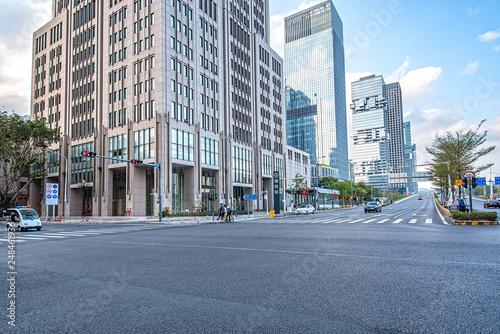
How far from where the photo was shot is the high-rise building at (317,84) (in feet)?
510

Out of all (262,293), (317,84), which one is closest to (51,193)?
(262,293)

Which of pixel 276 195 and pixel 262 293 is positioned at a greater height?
pixel 276 195

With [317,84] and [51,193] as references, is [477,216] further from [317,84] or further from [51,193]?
[317,84]

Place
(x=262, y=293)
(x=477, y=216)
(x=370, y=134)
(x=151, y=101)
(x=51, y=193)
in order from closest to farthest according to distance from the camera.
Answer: (x=262, y=293), (x=477, y=216), (x=51, y=193), (x=151, y=101), (x=370, y=134)

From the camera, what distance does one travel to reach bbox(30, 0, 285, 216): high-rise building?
45.4 meters

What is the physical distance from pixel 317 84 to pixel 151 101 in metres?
129

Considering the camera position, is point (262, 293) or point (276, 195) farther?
point (276, 195)

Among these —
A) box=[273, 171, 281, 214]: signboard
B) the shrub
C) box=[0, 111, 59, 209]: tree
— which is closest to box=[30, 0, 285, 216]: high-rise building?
box=[0, 111, 59, 209]: tree

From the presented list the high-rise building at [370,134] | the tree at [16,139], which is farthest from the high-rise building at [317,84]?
the tree at [16,139]

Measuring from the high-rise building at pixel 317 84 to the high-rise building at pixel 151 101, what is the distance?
9552cm

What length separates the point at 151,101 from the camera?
45344mm

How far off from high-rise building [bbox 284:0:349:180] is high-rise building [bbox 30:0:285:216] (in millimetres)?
95520

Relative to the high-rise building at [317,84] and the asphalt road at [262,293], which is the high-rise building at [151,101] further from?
the high-rise building at [317,84]

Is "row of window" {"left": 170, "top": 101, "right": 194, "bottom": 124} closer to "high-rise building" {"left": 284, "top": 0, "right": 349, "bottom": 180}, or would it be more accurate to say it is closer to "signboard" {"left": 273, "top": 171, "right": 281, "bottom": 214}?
"signboard" {"left": 273, "top": 171, "right": 281, "bottom": 214}
